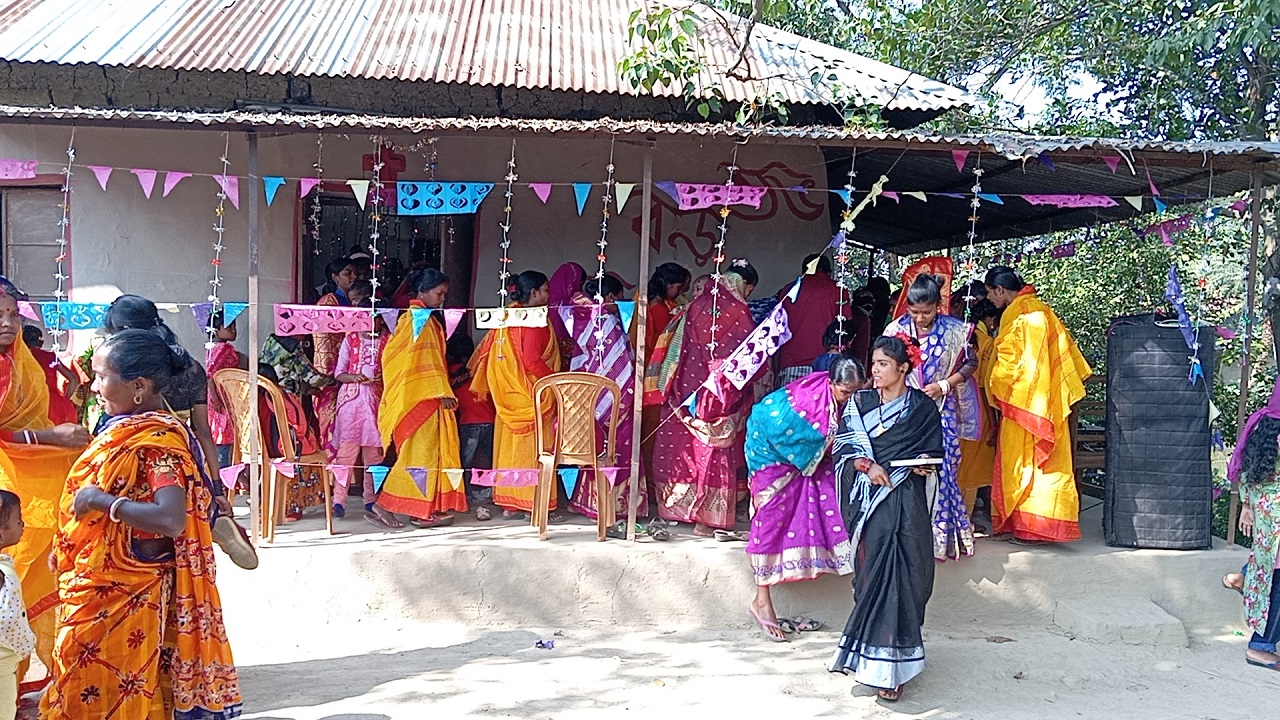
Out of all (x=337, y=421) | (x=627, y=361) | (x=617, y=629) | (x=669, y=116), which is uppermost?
(x=669, y=116)

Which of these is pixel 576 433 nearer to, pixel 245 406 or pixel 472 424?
pixel 472 424

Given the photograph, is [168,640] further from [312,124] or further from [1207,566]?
[1207,566]

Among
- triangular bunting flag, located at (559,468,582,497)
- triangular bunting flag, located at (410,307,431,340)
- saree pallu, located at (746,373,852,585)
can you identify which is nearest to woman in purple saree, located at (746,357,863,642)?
saree pallu, located at (746,373,852,585)

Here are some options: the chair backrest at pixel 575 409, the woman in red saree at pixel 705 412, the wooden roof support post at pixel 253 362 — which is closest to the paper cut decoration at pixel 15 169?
the wooden roof support post at pixel 253 362

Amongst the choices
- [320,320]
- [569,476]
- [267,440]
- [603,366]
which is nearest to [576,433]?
[569,476]

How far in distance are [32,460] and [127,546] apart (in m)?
1.25

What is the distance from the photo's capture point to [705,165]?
7297mm

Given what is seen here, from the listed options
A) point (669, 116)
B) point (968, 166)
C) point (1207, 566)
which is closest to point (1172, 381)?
point (1207, 566)

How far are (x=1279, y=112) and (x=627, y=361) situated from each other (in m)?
6.44

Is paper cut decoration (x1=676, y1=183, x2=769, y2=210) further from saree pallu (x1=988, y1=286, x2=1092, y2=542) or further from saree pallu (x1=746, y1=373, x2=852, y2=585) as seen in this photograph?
saree pallu (x1=988, y1=286, x2=1092, y2=542)

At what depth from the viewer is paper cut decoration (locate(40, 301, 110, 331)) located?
4.96m

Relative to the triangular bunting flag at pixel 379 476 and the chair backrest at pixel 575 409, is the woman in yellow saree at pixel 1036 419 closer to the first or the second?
the chair backrest at pixel 575 409

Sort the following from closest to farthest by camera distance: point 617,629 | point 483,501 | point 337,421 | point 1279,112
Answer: point 617,629 < point 337,421 < point 483,501 < point 1279,112

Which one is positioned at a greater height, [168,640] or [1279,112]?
[1279,112]
